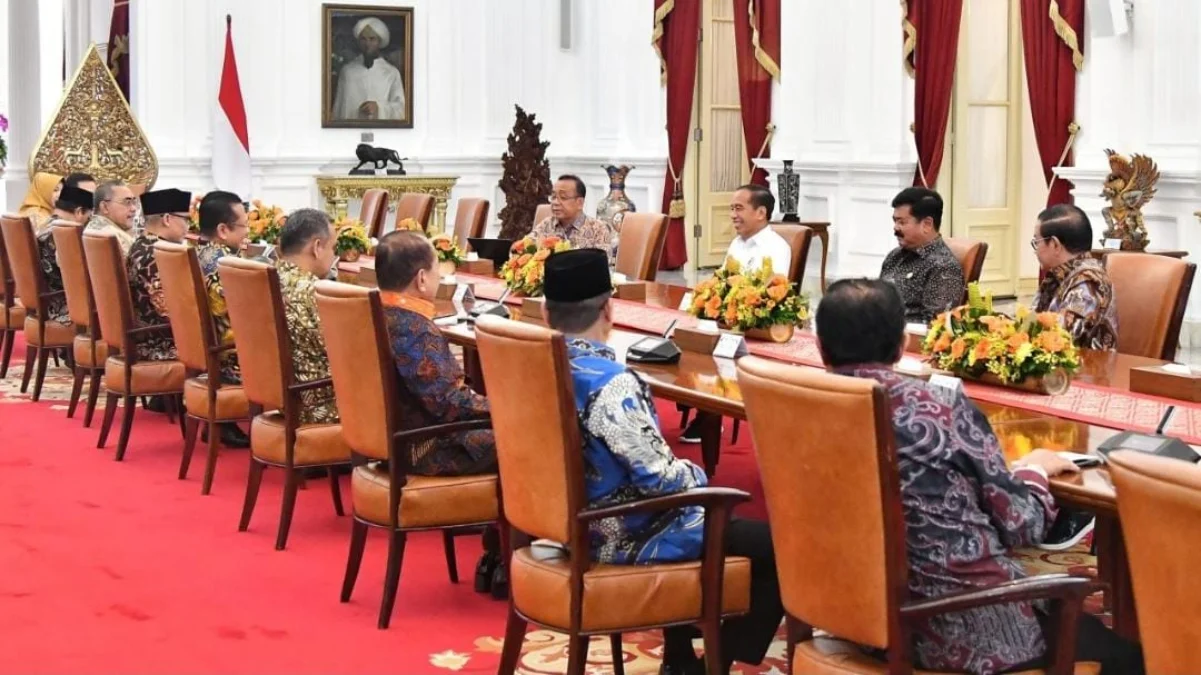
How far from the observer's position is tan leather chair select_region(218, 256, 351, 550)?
17.0 feet

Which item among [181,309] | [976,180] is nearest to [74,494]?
[181,309]

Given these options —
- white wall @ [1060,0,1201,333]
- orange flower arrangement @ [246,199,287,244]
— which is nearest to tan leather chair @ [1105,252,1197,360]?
Answer: white wall @ [1060,0,1201,333]

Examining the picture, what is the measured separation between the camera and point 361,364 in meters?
4.48

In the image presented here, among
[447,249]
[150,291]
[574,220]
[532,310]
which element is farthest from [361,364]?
[574,220]

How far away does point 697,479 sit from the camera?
3.54 meters

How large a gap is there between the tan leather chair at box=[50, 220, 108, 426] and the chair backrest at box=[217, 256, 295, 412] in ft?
6.48

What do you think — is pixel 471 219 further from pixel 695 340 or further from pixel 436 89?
pixel 436 89

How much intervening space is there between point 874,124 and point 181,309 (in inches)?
265

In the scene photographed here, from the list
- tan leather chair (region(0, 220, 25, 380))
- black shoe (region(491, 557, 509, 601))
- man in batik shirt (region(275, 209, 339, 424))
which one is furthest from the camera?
tan leather chair (region(0, 220, 25, 380))

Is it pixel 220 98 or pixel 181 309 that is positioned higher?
pixel 220 98

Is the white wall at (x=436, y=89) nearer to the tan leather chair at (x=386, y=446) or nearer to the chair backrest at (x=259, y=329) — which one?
the chair backrest at (x=259, y=329)

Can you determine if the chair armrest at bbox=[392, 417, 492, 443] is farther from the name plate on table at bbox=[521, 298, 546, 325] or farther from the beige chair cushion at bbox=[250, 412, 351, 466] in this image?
the name plate on table at bbox=[521, 298, 546, 325]

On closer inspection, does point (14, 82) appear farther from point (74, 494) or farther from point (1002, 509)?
point (1002, 509)

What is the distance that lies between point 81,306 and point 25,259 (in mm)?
910
